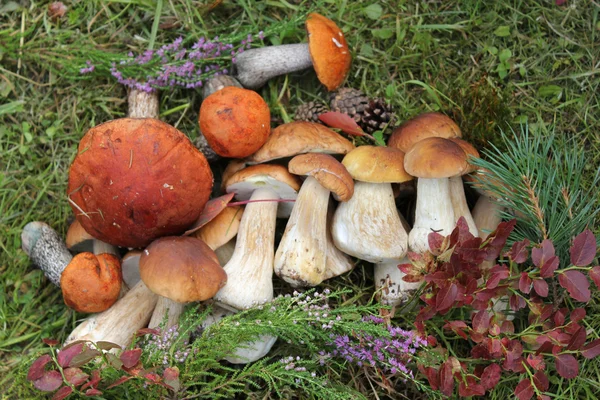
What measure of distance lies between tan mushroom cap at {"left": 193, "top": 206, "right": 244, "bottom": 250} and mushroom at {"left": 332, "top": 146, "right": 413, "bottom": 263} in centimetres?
51

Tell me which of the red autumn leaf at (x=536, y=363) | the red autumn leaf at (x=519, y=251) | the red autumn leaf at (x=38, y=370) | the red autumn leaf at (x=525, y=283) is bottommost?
the red autumn leaf at (x=536, y=363)

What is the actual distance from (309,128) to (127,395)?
1.49m

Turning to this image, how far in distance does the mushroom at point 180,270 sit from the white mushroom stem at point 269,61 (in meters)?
1.03

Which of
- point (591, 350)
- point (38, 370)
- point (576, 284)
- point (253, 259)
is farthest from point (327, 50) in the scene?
point (38, 370)

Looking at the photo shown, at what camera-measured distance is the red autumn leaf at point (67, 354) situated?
2439mm

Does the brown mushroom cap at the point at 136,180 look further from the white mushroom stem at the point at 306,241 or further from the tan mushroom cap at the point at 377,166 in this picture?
the tan mushroom cap at the point at 377,166

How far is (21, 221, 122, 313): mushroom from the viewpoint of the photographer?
9.15 feet

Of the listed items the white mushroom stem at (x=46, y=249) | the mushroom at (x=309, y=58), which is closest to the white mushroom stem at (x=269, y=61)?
the mushroom at (x=309, y=58)

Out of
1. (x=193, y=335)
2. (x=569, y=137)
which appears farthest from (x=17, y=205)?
(x=569, y=137)

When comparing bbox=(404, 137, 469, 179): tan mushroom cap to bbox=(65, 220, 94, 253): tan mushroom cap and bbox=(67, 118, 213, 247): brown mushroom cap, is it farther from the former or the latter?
bbox=(65, 220, 94, 253): tan mushroom cap

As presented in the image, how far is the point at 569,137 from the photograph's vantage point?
3219mm

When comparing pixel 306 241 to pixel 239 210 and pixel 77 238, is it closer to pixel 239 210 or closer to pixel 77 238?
pixel 239 210

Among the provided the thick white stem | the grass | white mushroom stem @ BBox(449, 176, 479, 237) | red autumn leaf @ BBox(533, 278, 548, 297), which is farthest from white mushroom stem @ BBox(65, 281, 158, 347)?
red autumn leaf @ BBox(533, 278, 548, 297)

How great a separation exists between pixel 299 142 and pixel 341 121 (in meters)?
0.37
